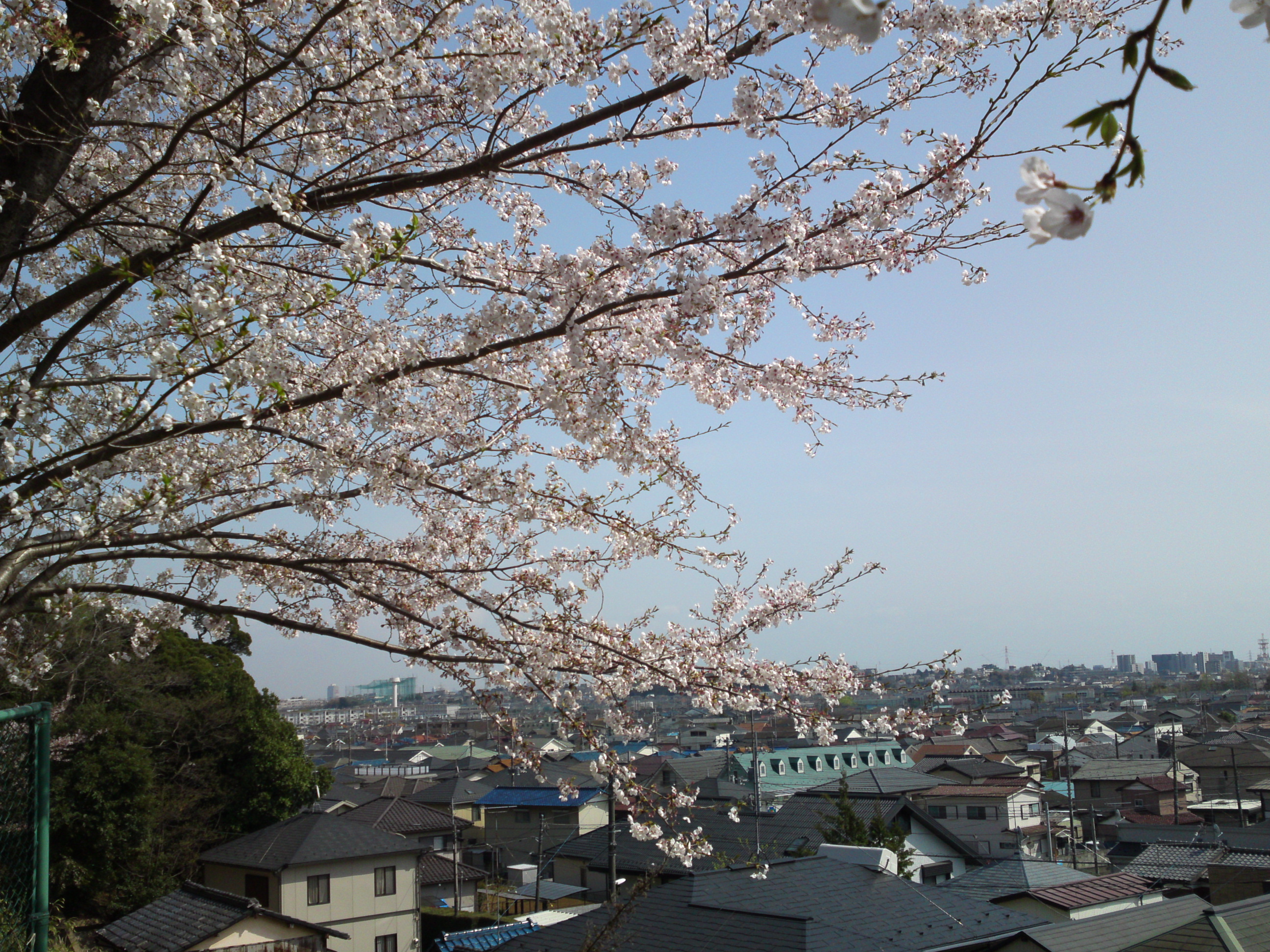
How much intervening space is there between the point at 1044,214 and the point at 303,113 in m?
3.73

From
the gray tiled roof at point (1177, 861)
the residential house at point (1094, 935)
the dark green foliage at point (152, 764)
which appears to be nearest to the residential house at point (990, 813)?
the gray tiled roof at point (1177, 861)

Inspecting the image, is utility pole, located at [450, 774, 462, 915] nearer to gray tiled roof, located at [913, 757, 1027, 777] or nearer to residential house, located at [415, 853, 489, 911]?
residential house, located at [415, 853, 489, 911]

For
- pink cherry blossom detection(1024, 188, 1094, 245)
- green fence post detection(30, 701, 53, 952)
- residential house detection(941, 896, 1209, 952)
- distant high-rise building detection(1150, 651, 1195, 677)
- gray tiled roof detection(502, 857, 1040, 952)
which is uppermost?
pink cherry blossom detection(1024, 188, 1094, 245)

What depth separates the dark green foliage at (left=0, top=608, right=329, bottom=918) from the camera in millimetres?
17609

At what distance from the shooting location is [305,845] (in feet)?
60.4

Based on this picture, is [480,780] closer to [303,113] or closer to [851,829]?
[851,829]

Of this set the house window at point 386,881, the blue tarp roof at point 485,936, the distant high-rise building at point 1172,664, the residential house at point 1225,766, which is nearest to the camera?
the blue tarp roof at point 485,936

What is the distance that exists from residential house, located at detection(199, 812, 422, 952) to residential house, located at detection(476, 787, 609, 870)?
8.41 metres

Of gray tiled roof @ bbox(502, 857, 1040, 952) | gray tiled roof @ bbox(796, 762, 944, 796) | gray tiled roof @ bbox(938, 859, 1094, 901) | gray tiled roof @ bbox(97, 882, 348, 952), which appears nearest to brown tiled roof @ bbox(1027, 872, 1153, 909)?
gray tiled roof @ bbox(938, 859, 1094, 901)

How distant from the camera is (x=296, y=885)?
18047 millimetres

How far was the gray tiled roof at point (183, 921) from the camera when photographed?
42.8 ft

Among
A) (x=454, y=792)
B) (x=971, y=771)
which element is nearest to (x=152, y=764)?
(x=454, y=792)

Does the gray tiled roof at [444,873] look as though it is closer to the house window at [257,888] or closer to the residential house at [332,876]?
the residential house at [332,876]

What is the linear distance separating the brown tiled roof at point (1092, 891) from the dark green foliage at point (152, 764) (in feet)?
45.1
